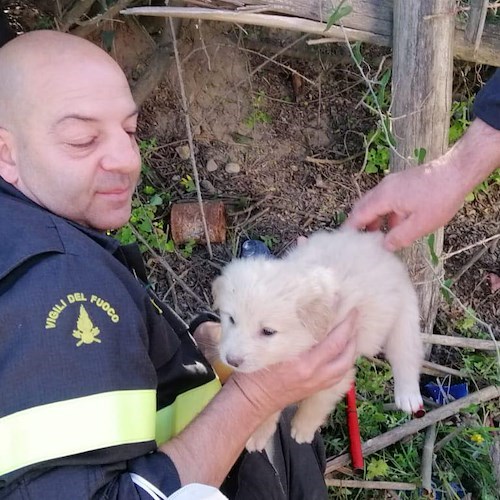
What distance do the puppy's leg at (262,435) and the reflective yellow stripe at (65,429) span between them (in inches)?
35.6

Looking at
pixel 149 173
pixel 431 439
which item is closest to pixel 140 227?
pixel 149 173

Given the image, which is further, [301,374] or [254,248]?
[254,248]

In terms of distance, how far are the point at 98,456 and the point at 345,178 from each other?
3064 millimetres

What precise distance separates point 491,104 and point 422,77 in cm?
59

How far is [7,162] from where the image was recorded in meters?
1.96

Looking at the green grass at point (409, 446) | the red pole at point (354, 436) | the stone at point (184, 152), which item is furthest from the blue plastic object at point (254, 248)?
the red pole at point (354, 436)

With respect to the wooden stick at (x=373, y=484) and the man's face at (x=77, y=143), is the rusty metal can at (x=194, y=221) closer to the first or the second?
the wooden stick at (x=373, y=484)

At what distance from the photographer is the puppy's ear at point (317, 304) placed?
2082 millimetres

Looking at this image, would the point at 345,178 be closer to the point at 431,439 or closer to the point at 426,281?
the point at 426,281

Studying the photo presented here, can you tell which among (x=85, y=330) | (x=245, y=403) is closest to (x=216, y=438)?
(x=245, y=403)

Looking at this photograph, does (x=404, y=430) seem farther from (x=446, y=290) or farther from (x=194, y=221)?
(x=194, y=221)

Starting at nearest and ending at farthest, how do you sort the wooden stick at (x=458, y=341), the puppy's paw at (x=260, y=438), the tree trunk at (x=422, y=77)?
the puppy's paw at (x=260, y=438)
the tree trunk at (x=422, y=77)
the wooden stick at (x=458, y=341)

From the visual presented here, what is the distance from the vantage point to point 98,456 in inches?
57.5

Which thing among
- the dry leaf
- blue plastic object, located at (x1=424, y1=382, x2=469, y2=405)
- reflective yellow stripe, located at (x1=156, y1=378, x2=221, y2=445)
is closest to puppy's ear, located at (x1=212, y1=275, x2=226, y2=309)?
reflective yellow stripe, located at (x1=156, y1=378, x2=221, y2=445)
